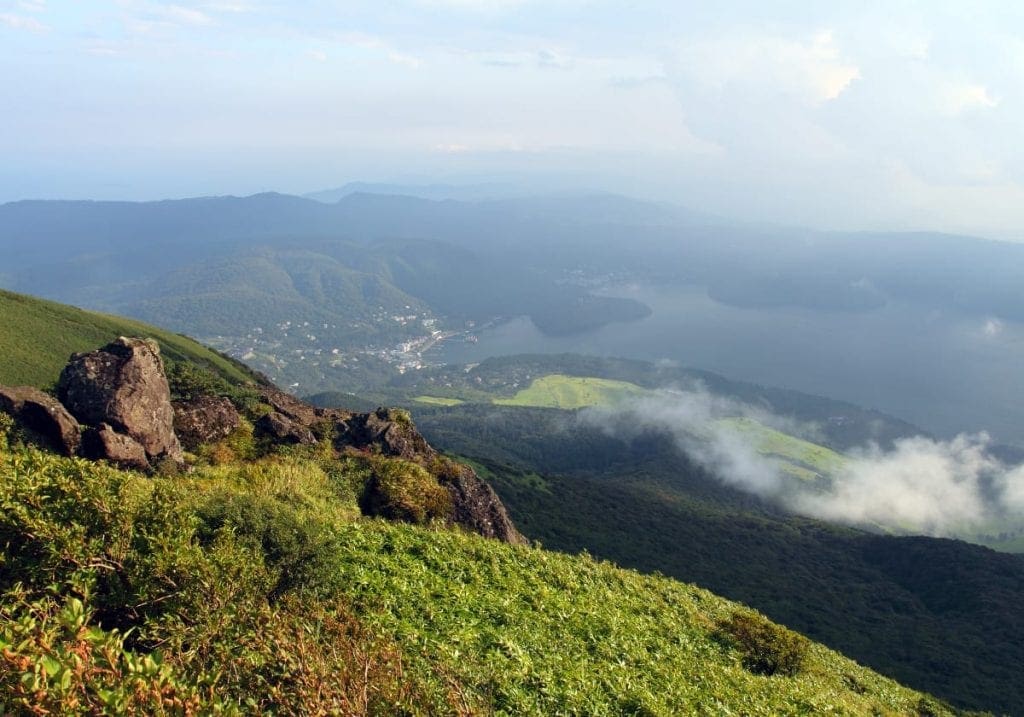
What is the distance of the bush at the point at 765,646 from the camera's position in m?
20.2

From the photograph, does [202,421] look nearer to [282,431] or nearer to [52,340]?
[282,431]

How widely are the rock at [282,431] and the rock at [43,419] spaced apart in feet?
28.9

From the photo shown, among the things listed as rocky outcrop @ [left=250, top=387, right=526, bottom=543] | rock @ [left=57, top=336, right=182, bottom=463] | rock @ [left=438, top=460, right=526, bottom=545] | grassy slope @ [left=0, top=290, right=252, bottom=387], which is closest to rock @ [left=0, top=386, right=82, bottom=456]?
rock @ [left=57, top=336, right=182, bottom=463]

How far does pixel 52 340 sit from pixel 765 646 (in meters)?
102

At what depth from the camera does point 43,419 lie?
23750 millimetres

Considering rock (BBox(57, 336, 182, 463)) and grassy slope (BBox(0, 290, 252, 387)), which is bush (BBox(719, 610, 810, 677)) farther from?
grassy slope (BBox(0, 290, 252, 387))

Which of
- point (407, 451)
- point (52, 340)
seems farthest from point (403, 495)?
point (52, 340)

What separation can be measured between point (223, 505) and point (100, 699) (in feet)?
28.9

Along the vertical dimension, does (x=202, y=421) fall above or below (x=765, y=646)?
above

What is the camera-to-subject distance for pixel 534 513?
7556 centimetres

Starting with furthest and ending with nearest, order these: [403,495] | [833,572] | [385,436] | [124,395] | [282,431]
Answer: [833,572], [385,436], [282,431], [403,495], [124,395]

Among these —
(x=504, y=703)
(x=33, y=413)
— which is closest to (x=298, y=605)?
(x=504, y=703)

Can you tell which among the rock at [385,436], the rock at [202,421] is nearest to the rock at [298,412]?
the rock at [385,436]

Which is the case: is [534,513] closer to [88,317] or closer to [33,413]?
[33,413]
